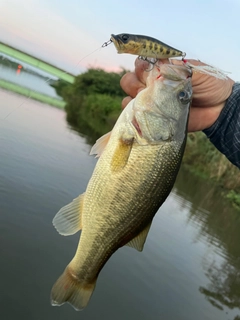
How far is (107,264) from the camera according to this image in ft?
29.3

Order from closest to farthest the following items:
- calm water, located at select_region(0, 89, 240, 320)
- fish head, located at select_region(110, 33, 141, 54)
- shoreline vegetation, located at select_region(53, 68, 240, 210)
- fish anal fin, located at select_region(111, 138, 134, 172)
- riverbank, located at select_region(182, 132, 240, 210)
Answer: fish head, located at select_region(110, 33, 141, 54) < fish anal fin, located at select_region(111, 138, 134, 172) < calm water, located at select_region(0, 89, 240, 320) < shoreline vegetation, located at select_region(53, 68, 240, 210) < riverbank, located at select_region(182, 132, 240, 210)

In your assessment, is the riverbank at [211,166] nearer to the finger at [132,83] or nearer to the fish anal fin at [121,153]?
the finger at [132,83]

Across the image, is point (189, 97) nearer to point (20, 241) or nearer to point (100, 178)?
point (100, 178)

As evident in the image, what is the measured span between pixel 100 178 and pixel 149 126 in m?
0.42

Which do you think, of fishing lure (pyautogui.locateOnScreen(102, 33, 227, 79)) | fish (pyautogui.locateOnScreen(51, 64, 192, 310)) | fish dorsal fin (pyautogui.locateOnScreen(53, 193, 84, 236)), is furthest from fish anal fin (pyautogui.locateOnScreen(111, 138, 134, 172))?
fishing lure (pyautogui.locateOnScreen(102, 33, 227, 79))

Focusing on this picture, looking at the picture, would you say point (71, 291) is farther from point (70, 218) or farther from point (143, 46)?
point (143, 46)

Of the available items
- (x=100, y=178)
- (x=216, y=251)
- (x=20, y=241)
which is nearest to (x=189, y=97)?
(x=100, y=178)

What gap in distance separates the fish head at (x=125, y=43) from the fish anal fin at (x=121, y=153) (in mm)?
547

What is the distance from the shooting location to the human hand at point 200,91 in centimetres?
239

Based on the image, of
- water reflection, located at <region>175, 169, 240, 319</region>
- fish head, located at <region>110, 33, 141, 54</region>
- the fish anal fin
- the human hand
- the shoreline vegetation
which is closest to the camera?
fish head, located at <region>110, 33, 141, 54</region>

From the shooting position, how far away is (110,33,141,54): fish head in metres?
1.92

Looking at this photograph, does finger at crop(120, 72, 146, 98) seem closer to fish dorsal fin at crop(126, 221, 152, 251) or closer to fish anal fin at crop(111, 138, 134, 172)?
fish anal fin at crop(111, 138, 134, 172)

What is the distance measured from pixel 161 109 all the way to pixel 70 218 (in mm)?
877

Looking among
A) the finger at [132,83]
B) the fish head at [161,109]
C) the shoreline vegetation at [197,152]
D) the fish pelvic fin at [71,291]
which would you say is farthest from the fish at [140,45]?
the shoreline vegetation at [197,152]
